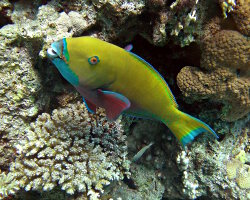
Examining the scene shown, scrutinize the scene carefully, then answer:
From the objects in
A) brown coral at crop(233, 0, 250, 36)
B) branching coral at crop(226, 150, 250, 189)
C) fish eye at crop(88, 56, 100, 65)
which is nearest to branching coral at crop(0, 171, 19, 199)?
fish eye at crop(88, 56, 100, 65)

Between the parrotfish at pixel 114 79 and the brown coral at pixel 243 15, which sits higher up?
the brown coral at pixel 243 15

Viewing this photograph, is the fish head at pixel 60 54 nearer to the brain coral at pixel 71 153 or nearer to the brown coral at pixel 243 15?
the brain coral at pixel 71 153

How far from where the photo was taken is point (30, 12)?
2.93m

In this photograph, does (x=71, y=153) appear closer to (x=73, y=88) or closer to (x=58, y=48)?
(x=73, y=88)

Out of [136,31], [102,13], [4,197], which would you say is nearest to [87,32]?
[102,13]

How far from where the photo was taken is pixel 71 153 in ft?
9.17

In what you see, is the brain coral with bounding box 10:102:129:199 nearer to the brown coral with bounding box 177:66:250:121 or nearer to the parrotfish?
the parrotfish

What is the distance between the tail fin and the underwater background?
0.90m

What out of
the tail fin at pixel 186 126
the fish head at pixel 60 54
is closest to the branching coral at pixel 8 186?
the fish head at pixel 60 54

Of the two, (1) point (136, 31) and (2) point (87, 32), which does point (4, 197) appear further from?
(1) point (136, 31)

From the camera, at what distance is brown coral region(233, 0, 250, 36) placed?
258 cm

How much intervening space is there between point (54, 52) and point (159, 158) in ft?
9.82

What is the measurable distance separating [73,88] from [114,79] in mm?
1283

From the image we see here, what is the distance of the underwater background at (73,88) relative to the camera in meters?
2.58
